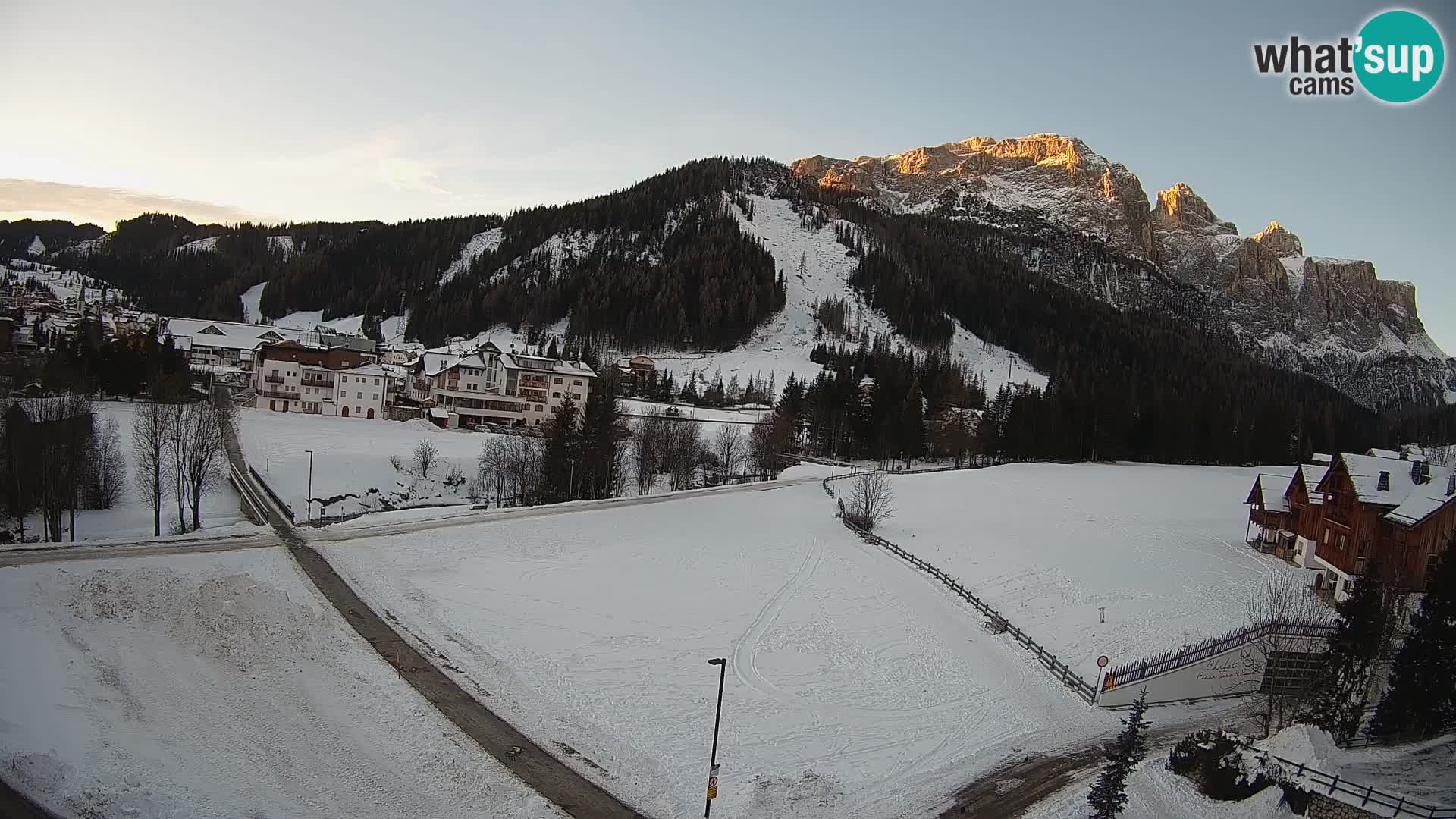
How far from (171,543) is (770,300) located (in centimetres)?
15786

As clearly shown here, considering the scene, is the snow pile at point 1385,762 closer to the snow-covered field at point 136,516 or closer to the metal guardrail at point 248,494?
the snow-covered field at point 136,516

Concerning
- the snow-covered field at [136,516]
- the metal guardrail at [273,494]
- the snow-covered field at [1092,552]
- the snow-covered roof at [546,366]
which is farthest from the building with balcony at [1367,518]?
the snow-covered roof at [546,366]

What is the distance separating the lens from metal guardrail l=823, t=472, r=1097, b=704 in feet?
94.8

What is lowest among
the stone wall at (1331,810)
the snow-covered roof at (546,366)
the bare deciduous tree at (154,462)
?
the stone wall at (1331,810)

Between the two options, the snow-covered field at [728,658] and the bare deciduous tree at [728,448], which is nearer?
the snow-covered field at [728,658]

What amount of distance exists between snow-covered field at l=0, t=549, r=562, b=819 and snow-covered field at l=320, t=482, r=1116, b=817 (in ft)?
9.48

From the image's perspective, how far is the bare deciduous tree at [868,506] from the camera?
50.9 meters

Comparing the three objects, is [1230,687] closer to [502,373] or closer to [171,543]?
[171,543]

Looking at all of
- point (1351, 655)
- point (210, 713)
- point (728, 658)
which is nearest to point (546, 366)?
point (728, 658)

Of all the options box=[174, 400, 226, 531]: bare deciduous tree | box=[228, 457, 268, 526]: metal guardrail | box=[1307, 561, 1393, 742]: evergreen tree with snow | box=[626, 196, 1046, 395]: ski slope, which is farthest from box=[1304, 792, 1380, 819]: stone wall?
box=[626, 196, 1046, 395]: ski slope

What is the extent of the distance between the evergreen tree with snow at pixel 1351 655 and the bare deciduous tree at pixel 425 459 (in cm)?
5538

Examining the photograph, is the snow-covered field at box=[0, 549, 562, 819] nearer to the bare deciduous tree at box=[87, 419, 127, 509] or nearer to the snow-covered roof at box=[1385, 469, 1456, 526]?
the bare deciduous tree at box=[87, 419, 127, 509]

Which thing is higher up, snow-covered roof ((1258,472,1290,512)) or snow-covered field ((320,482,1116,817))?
snow-covered roof ((1258,472,1290,512))

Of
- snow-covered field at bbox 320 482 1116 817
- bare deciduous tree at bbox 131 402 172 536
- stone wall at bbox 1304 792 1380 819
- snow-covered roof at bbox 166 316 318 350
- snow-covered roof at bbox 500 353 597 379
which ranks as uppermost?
snow-covered roof at bbox 166 316 318 350
